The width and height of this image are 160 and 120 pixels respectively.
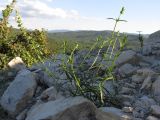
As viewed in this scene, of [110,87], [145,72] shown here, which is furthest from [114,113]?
[145,72]

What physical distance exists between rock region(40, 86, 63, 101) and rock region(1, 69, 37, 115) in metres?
0.33

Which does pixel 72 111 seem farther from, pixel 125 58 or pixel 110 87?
pixel 125 58

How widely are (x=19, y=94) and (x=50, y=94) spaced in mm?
717

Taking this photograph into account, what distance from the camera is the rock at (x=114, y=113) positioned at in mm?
6430

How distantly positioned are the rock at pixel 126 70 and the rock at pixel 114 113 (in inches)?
69.6

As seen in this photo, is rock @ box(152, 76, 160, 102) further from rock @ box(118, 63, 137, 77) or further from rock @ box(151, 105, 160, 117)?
rock @ box(118, 63, 137, 77)

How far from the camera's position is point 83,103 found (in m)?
6.33

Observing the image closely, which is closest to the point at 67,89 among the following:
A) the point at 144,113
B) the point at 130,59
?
the point at 144,113

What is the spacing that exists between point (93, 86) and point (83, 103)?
3.00 ft

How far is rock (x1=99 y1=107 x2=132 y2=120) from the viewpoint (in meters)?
6.43

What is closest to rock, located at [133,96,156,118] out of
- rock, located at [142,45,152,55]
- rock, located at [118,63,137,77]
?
rock, located at [118,63,137,77]

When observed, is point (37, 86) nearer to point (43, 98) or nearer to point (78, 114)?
point (43, 98)

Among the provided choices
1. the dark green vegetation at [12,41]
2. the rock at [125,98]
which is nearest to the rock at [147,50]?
the rock at [125,98]

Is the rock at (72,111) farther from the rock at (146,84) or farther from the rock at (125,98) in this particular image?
the rock at (146,84)
